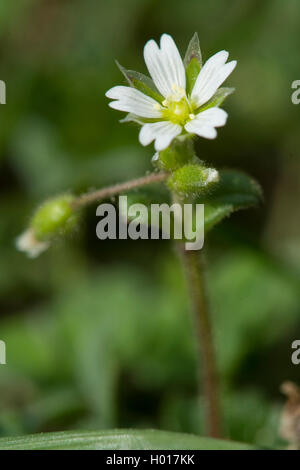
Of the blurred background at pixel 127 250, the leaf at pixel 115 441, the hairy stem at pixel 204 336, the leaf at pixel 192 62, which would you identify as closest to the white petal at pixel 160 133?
the leaf at pixel 192 62

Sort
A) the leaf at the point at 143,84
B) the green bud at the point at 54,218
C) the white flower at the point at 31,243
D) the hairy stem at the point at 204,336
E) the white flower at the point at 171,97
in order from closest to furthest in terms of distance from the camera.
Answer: the white flower at the point at 171,97 < the leaf at the point at 143,84 < the hairy stem at the point at 204,336 < the green bud at the point at 54,218 < the white flower at the point at 31,243

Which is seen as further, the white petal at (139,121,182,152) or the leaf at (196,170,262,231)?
the leaf at (196,170,262,231)

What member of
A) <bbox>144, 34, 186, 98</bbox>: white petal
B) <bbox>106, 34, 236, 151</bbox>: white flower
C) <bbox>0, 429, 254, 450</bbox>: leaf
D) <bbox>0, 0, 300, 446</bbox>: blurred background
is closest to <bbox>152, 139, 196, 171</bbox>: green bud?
<bbox>106, 34, 236, 151</bbox>: white flower

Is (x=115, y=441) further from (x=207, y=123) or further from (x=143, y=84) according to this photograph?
(x=143, y=84)

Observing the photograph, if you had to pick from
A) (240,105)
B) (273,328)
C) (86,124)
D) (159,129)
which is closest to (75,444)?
(159,129)

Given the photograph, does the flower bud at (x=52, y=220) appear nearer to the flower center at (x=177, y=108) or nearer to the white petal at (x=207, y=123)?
the flower center at (x=177, y=108)

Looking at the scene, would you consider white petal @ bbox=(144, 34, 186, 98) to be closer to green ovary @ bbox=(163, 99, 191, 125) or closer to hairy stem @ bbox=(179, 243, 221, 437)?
green ovary @ bbox=(163, 99, 191, 125)
